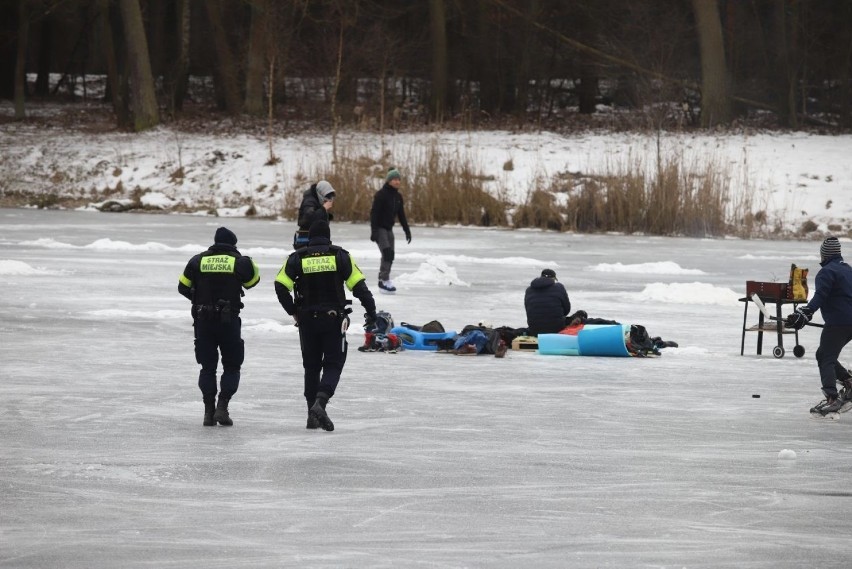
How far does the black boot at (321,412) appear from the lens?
8.78 m

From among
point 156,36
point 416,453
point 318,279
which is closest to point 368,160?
point 156,36

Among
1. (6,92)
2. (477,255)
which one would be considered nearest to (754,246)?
(477,255)

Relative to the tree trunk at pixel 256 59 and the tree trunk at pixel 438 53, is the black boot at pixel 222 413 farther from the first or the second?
the tree trunk at pixel 438 53

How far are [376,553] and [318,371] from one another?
9.75 feet

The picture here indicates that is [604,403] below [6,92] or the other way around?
below

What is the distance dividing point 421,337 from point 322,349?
4.29 meters

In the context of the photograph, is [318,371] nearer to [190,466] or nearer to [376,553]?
[190,466]

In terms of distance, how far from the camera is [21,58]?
152 feet

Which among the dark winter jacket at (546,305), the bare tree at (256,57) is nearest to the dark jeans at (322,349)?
the dark winter jacket at (546,305)

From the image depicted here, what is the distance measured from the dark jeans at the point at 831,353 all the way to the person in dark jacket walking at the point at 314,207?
3.87 meters

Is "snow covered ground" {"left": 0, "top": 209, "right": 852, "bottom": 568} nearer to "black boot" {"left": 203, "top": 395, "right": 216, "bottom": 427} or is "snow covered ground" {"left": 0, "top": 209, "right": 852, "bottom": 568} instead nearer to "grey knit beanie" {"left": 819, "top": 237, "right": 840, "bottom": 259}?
"black boot" {"left": 203, "top": 395, "right": 216, "bottom": 427}

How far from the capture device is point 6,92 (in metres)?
52.5

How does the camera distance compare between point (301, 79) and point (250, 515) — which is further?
point (301, 79)

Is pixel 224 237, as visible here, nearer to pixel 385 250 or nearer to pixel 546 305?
pixel 546 305
